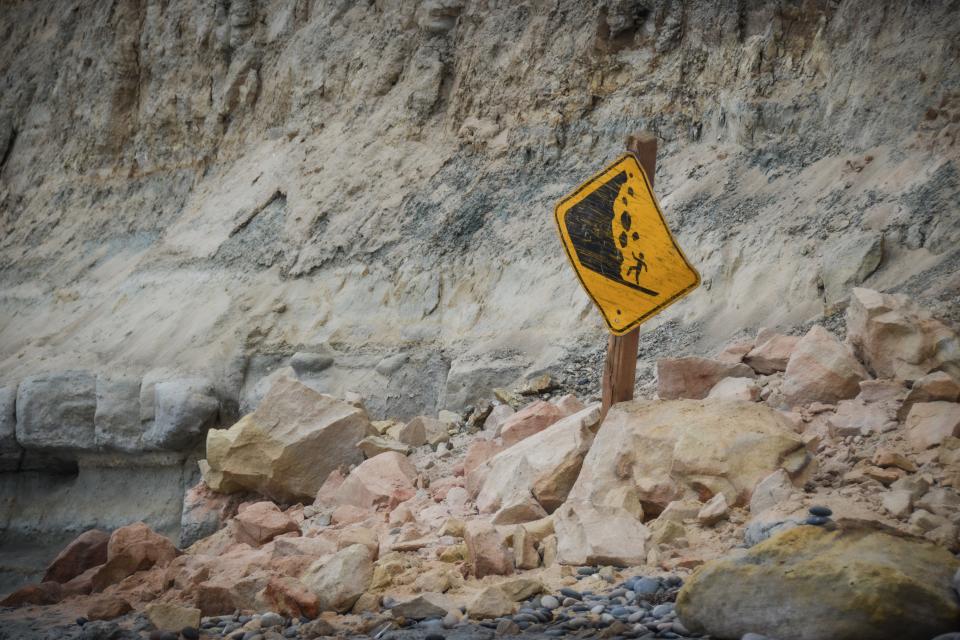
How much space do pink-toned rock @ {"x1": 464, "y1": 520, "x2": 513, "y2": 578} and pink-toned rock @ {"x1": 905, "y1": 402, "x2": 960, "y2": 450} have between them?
72.5 inches

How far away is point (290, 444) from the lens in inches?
268

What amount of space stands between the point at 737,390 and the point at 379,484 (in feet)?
7.93

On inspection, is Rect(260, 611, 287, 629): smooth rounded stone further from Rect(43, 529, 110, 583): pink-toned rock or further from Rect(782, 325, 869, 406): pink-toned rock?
Rect(782, 325, 869, 406): pink-toned rock

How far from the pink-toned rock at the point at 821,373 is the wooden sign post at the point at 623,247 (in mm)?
1049

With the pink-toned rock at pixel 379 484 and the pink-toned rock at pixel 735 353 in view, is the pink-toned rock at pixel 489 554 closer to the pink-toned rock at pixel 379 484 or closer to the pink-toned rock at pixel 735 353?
the pink-toned rock at pixel 379 484

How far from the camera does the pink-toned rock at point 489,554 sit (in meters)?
4.00

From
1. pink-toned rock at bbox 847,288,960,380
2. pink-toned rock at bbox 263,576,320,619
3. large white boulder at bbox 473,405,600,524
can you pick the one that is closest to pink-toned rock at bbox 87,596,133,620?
pink-toned rock at bbox 263,576,320,619

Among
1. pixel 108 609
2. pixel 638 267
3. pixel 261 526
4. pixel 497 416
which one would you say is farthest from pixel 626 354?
pixel 108 609

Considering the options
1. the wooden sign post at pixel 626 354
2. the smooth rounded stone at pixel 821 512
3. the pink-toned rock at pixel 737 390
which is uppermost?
the wooden sign post at pixel 626 354

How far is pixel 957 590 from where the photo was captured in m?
2.65

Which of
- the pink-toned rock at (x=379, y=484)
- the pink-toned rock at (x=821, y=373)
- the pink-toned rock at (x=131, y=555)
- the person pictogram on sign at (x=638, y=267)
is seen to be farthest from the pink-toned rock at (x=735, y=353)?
the pink-toned rock at (x=131, y=555)

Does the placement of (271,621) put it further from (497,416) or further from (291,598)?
(497,416)

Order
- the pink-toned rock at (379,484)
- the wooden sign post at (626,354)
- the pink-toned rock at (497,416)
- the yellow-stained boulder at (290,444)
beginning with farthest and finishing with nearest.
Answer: the pink-toned rock at (497,416) → the yellow-stained boulder at (290,444) → the pink-toned rock at (379,484) → the wooden sign post at (626,354)

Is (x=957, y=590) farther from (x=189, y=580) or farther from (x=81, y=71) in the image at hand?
(x=81, y=71)
